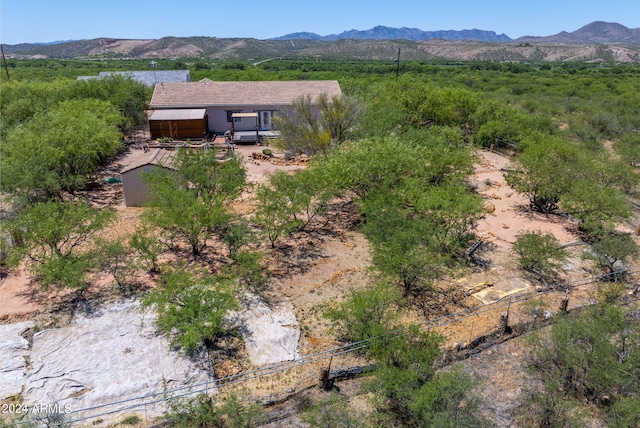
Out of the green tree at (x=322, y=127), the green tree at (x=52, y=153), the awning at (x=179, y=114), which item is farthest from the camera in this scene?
the awning at (x=179, y=114)

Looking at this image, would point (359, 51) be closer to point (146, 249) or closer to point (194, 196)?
point (194, 196)

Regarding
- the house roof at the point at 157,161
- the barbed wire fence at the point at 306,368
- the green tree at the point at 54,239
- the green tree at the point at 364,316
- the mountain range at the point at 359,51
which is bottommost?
the barbed wire fence at the point at 306,368

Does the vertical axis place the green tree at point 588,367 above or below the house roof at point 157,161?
below

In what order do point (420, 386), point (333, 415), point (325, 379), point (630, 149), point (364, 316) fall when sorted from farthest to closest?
point (630, 149)
point (364, 316)
point (325, 379)
point (420, 386)
point (333, 415)

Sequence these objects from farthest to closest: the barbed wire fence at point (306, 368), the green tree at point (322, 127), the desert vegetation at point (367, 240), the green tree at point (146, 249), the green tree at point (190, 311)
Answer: the green tree at point (322, 127)
the green tree at point (146, 249)
the green tree at point (190, 311)
the desert vegetation at point (367, 240)
the barbed wire fence at point (306, 368)

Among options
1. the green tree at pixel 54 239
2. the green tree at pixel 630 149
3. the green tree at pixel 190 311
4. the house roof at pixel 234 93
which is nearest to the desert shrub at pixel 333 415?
the green tree at pixel 190 311

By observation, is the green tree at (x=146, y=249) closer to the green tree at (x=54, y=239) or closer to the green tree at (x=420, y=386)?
the green tree at (x=54, y=239)

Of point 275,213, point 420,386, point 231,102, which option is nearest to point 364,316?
point 420,386

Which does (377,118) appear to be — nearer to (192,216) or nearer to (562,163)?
(562,163)

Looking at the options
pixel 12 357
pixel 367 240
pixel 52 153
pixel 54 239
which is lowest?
pixel 12 357
